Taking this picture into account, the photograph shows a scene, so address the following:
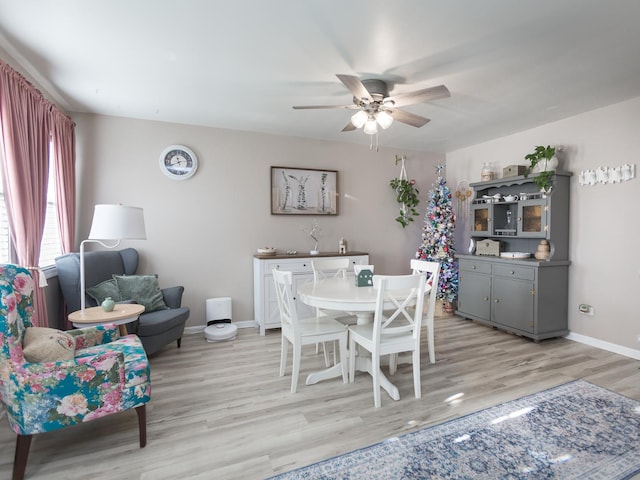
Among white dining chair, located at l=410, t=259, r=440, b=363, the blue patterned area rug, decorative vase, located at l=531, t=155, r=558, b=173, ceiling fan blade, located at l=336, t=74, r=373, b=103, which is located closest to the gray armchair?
the blue patterned area rug

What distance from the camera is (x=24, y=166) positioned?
242cm

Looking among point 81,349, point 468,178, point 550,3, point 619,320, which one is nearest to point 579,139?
point 468,178

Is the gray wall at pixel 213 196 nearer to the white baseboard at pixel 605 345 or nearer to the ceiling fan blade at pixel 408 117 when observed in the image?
the ceiling fan blade at pixel 408 117

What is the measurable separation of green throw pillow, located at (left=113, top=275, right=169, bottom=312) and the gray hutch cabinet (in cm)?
395

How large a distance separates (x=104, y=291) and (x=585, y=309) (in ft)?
17.1

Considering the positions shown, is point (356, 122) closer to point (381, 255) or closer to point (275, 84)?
point (275, 84)

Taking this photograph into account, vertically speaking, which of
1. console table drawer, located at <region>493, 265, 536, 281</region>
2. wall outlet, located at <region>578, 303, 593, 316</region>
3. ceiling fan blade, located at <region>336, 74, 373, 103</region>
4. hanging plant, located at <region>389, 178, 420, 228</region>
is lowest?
wall outlet, located at <region>578, 303, 593, 316</region>

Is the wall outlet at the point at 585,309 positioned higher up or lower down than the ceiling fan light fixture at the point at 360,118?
lower down

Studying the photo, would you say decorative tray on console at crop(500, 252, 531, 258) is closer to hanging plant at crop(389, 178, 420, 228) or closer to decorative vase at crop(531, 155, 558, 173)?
decorative vase at crop(531, 155, 558, 173)

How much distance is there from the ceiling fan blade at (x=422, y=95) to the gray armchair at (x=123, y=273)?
291 centimetres

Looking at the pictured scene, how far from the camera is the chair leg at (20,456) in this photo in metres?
1.67

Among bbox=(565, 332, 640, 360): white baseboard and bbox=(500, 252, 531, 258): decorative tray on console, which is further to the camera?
bbox=(500, 252, 531, 258): decorative tray on console

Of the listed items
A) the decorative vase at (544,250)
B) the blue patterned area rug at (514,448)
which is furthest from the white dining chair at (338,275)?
the decorative vase at (544,250)

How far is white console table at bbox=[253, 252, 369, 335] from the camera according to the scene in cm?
408
